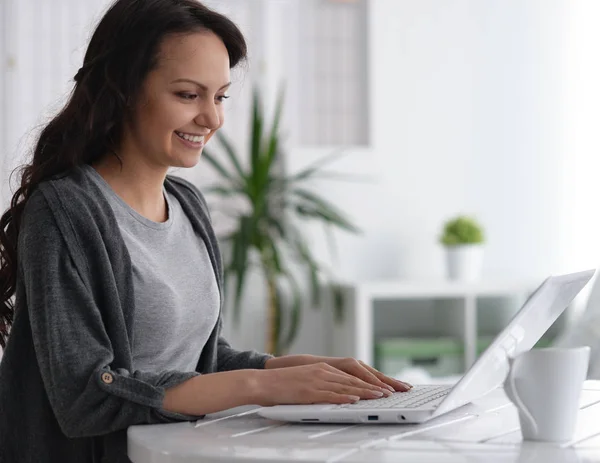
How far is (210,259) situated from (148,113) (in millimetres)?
302

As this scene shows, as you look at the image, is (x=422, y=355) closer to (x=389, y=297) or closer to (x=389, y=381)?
(x=389, y=297)

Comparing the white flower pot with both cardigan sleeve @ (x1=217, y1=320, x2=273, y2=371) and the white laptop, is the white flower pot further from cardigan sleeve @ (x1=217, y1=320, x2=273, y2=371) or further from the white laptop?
the white laptop

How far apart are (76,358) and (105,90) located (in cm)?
45

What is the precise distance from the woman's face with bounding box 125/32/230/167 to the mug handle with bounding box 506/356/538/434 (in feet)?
2.16

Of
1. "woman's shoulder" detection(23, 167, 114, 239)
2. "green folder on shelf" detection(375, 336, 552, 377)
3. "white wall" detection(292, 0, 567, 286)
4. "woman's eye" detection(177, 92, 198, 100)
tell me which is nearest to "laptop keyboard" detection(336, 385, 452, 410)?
"woman's shoulder" detection(23, 167, 114, 239)

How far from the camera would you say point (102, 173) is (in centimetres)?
150

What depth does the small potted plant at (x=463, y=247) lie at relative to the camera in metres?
4.12

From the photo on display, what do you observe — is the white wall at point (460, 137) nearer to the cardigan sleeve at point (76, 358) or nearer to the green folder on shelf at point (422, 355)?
the green folder on shelf at point (422, 355)

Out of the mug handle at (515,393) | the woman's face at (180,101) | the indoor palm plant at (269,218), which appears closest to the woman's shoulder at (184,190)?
the woman's face at (180,101)

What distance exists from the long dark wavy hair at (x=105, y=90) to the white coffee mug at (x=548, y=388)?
0.74 meters

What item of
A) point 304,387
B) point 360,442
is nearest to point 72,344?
point 304,387

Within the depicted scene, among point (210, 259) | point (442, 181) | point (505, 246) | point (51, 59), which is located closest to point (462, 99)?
point (442, 181)

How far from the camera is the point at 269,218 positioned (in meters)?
3.92

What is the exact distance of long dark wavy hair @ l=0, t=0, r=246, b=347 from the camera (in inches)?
56.7
